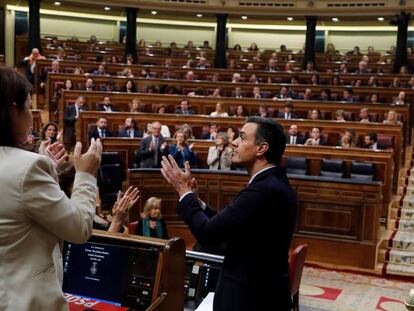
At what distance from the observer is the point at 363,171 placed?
639 centimetres

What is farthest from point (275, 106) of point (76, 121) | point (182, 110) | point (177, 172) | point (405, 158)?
point (177, 172)

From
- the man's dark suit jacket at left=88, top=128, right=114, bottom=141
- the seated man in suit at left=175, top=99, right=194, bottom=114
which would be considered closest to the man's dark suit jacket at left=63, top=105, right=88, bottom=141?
the man's dark suit jacket at left=88, top=128, right=114, bottom=141

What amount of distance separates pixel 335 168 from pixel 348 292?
1.97 meters

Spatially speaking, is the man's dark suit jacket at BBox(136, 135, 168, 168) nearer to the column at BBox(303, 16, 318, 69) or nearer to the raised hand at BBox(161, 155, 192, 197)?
the raised hand at BBox(161, 155, 192, 197)

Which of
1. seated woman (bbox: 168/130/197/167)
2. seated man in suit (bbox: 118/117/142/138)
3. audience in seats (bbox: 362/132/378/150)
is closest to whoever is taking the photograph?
seated woman (bbox: 168/130/197/167)

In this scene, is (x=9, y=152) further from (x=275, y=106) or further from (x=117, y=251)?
(x=275, y=106)

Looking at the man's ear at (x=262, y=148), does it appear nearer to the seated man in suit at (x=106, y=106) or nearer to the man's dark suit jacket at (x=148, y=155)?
the man's dark suit jacket at (x=148, y=155)

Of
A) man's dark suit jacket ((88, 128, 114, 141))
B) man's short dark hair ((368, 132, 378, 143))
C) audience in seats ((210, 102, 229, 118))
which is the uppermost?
audience in seats ((210, 102, 229, 118))

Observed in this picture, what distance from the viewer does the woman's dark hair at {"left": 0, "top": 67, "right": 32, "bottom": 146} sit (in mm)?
1214

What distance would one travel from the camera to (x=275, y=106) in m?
9.25

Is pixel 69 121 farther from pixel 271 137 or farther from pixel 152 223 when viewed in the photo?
pixel 271 137

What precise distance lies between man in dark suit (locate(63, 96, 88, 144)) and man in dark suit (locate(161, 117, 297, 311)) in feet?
22.8

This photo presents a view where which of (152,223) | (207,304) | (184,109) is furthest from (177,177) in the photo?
(184,109)

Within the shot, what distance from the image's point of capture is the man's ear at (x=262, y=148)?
1.79 metres
